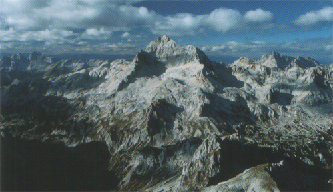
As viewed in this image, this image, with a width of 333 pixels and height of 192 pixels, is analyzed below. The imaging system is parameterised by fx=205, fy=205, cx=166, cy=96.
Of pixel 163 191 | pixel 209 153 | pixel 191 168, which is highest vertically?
pixel 209 153

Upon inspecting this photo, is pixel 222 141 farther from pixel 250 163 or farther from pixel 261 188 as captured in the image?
pixel 261 188

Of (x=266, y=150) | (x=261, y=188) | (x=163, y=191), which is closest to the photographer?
(x=261, y=188)

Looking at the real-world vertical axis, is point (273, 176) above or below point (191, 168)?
above

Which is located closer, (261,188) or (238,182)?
(261,188)

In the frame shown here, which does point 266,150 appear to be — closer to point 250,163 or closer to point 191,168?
point 250,163

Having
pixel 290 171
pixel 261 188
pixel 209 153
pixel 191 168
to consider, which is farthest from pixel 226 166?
pixel 261 188

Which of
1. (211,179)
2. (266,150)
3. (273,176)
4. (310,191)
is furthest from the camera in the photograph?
(266,150)

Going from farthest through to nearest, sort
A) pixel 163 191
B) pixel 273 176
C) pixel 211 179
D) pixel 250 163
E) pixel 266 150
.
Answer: pixel 266 150 → pixel 163 191 → pixel 250 163 → pixel 211 179 → pixel 273 176

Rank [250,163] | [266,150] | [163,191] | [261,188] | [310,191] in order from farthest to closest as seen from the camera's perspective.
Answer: [266,150]
[163,191]
[250,163]
[310,191]
[261,188]

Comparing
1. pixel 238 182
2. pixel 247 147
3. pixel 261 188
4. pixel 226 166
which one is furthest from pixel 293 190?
pixel 247 147
